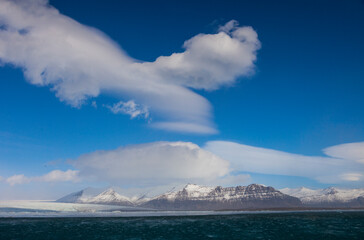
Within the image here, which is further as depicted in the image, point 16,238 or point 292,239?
point 16,238

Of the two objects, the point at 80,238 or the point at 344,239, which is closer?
the point at 344,239

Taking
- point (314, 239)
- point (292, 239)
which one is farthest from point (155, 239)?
point (314, 239)

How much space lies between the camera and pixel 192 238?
6275cm

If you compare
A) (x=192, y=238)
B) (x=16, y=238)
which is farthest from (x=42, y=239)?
(x=192, y=238)

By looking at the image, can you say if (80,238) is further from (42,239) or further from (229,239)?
(229,239)

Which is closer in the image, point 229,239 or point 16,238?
point 229,239

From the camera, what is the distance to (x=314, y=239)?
60.3m

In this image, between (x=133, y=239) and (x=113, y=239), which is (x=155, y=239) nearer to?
(x=133, y=239)

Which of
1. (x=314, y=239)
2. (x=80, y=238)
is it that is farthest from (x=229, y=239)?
(x=80, y=238)

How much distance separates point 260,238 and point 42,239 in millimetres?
48669

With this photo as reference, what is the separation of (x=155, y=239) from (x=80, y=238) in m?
18.4

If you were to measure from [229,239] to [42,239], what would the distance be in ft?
138

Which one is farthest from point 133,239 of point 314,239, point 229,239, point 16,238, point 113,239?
point 314,239

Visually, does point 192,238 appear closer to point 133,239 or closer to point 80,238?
point 133,239
